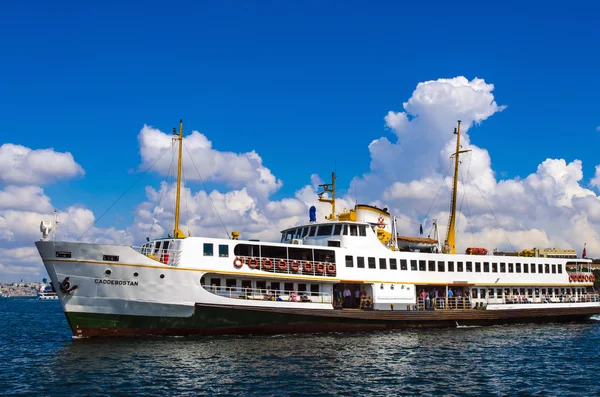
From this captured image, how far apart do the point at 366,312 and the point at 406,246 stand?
777cm

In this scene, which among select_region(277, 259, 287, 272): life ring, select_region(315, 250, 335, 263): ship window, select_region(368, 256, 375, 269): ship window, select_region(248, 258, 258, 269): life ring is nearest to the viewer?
select_region(248, 258, 258, 269): life ring

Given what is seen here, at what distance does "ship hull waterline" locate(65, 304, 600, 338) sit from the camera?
2566 cm

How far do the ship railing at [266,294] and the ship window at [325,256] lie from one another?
193 centimetres

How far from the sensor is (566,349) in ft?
89.1

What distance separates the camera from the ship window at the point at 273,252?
2914 centimetres

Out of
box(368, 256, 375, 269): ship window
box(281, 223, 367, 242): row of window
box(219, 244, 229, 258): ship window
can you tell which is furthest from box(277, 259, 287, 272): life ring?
box(368, 256, 375, 269): ship window

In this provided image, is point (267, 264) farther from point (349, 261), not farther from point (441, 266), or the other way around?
point (441, 266)

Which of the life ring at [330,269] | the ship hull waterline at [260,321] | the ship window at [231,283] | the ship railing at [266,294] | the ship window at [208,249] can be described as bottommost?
the ship hull waterline at [260,321]

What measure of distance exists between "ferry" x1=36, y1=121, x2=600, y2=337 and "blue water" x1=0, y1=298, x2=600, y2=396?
3.70ft

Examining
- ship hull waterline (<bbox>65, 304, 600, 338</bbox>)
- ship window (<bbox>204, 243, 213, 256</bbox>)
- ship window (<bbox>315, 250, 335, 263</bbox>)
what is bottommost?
ship hull waterline (<bbox>65, 304, 600, 338</bbox>)

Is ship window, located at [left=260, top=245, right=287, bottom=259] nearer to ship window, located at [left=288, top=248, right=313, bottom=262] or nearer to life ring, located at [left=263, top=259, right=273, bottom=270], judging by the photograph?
ship window, located at [left=288, top=248, right=313, bottom=262]

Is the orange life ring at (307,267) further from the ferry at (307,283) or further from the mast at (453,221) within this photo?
the mast at (453,221)

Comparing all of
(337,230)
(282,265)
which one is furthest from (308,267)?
(337,230)

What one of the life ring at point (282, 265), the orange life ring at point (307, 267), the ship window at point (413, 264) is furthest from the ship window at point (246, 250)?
the ship window at point (413, 264)
